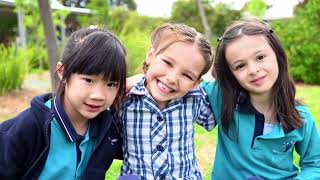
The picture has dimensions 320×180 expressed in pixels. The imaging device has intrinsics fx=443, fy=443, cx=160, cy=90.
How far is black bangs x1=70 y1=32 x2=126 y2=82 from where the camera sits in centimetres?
197

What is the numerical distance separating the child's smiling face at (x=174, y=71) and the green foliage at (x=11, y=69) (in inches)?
227

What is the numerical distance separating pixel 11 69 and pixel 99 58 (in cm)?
591

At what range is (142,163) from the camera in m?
2.18

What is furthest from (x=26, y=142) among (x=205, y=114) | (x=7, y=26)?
(x=7, y=26)

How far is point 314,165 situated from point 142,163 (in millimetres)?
935

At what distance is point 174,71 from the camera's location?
2113mm

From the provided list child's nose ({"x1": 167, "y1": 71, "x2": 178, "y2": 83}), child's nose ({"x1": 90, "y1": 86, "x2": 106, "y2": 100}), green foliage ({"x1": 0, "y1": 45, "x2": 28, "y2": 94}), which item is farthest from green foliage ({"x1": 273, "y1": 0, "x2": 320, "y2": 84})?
child's nose ({"x1": 90, "y1": 86, "x2": 106, "y2": 100})

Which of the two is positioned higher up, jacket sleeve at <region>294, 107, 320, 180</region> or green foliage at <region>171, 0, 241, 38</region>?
green foliage at <region>171, 0, 241, 38</region>

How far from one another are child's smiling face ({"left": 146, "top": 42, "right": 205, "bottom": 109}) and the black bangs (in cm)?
20

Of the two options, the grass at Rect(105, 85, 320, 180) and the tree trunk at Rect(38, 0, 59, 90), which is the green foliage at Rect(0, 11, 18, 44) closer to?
the tree trunk at Rect(38, 0, 59, 90)

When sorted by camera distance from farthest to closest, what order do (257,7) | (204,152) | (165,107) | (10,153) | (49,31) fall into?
(257,7), (49,31), (204,152), (165,107), (10,153)

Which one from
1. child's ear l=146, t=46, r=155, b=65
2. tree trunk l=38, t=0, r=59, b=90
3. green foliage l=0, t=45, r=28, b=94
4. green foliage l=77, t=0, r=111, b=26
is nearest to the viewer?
child's ear l=146, t=46, r=155, b=65

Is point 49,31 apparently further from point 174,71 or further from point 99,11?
point 99,11

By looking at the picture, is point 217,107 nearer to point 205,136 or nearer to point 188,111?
point 188,111
